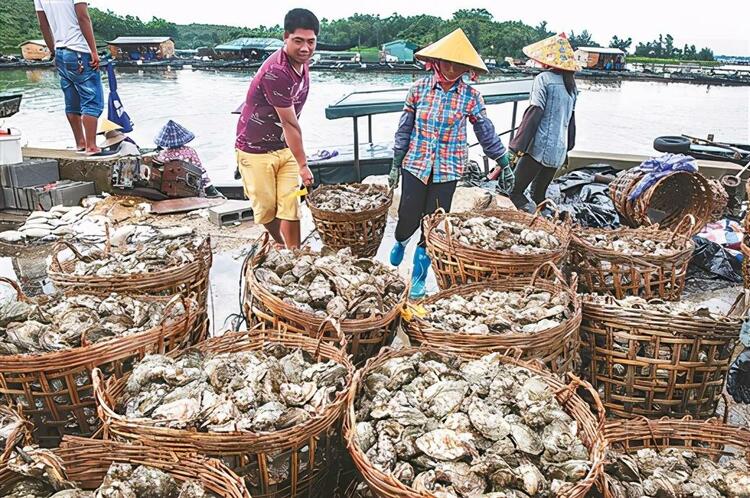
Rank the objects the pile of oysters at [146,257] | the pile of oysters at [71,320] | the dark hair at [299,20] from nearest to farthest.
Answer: the pile of oysters at [71,320] → the pile of oysters at [146,257] → the dark hair at [299,20]

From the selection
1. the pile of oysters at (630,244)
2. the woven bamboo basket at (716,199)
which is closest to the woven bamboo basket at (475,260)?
the pile of oysters at (630,244)

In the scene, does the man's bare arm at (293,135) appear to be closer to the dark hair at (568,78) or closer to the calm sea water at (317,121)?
the dark hair at (568,78)

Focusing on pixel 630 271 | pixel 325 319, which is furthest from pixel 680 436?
pixel 325 319

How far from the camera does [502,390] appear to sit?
5.59 ft

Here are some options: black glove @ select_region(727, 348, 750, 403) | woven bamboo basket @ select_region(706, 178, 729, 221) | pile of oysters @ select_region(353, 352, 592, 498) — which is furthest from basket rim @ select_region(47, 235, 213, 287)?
woven bamboo basket @ select_region(706, 178, 729, 221)

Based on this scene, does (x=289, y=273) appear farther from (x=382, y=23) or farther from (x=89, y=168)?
(x=382, y=23)

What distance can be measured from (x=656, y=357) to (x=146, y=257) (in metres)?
2.46

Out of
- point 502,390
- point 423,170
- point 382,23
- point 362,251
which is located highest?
point 382,23

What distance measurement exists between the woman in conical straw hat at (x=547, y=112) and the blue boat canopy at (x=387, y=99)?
5.15 feet

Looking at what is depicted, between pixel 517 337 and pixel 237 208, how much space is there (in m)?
4.02

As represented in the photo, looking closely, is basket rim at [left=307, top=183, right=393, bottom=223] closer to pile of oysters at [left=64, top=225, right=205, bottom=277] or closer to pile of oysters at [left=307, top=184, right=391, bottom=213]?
pile of oysters at [left=307, top=184, right=391, bottom=213]

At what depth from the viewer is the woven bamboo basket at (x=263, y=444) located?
4.66 ft

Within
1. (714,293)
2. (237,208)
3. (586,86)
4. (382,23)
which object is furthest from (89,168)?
(382,23)

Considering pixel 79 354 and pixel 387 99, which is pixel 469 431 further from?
pixel 387 99
